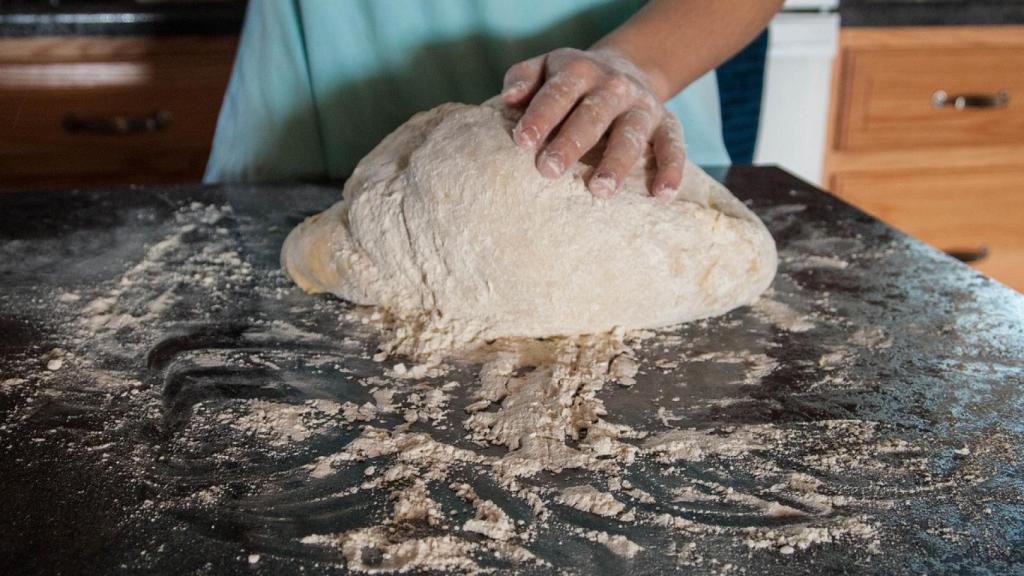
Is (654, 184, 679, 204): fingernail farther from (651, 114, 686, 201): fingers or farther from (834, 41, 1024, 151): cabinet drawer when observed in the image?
(834, 41, 1024, 151): cabinet drawer

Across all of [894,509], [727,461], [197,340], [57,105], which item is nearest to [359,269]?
[197,340]

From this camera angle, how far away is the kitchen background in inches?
67.4

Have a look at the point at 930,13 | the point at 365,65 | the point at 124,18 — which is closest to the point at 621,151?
the point at 365,65

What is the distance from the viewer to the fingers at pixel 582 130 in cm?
80

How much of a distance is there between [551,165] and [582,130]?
47 mm

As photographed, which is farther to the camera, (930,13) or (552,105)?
(930,13)

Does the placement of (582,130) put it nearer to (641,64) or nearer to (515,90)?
(515,90)

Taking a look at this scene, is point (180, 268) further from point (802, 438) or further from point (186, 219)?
point (802, 438)

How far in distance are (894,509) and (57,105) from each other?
1703 millimetres

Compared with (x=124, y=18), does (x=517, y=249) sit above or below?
below

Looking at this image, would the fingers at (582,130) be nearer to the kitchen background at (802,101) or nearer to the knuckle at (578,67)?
the knuckle at (578,67)

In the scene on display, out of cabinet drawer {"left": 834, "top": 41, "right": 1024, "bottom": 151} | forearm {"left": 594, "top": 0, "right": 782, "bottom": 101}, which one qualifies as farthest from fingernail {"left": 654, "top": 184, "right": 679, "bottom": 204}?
cabinet drawer {"left": 834, "top": 41, "right": 1024, "bottom": 151}

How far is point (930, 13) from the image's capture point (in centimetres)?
193

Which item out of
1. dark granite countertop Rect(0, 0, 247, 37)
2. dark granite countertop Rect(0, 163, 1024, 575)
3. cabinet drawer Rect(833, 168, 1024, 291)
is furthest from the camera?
cabinet drawer Rect(833, 168, 1024, 291)
